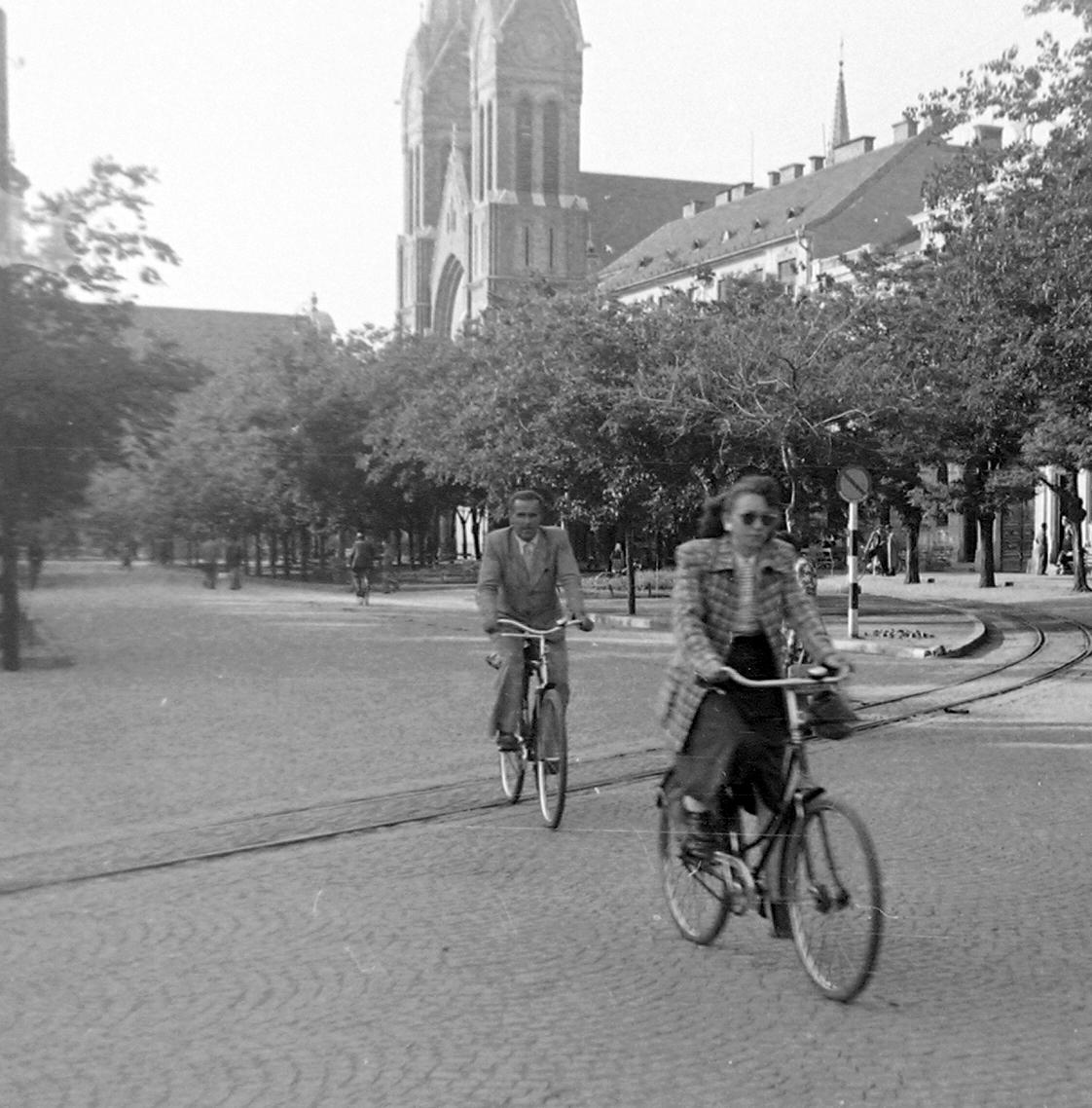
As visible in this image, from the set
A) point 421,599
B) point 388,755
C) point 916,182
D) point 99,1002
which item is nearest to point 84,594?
point 421,599

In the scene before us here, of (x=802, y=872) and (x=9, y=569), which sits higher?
(x=9, y=569)

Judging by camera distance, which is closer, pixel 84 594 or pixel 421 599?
pixel 84 594

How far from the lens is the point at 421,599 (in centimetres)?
3978

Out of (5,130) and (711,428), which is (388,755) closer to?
(5,130)

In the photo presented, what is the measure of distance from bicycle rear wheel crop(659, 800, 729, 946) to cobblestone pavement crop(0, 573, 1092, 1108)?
3.7 inches

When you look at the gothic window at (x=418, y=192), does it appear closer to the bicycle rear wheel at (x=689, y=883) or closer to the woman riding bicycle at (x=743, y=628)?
the bicycle rear wheel at (x=689, y=883)

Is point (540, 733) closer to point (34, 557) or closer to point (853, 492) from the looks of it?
point (34, 557)

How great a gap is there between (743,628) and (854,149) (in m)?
86.6

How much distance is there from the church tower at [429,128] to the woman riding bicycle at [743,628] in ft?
330

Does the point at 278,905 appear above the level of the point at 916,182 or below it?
below

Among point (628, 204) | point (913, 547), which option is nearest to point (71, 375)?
point (913, 547)

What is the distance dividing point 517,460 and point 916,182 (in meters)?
51.7

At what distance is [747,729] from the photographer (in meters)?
5.47

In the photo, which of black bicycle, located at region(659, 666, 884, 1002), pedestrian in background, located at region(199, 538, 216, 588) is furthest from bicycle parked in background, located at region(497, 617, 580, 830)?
pedestrian in background, located at region(199, 538, 216, 588)
